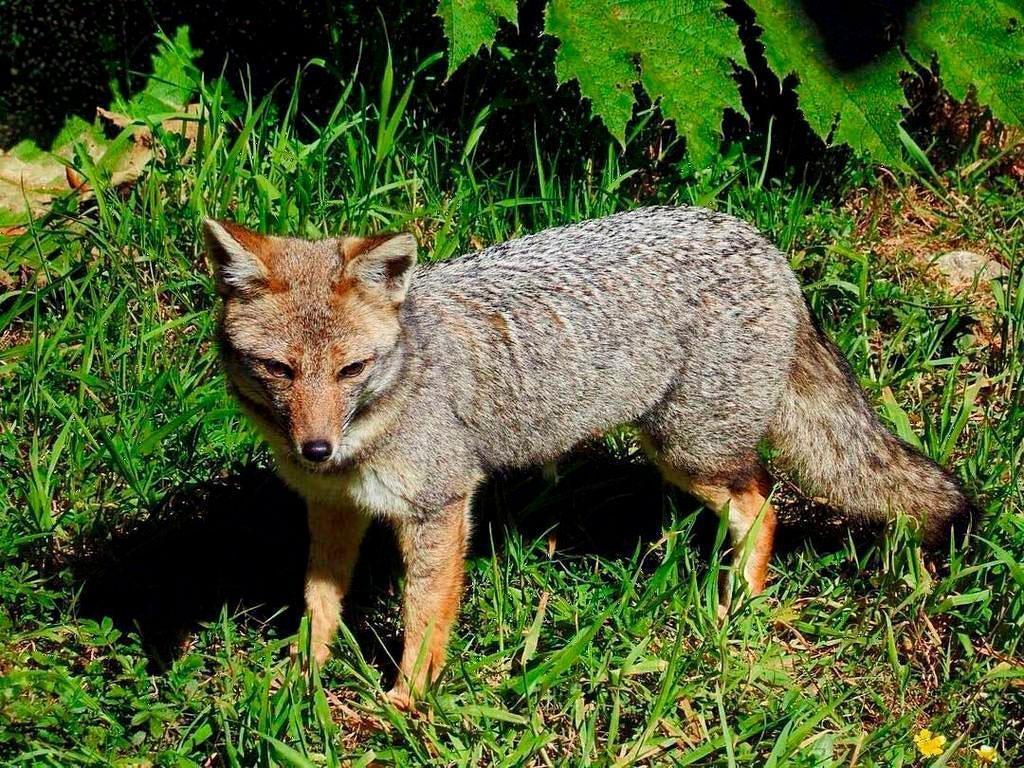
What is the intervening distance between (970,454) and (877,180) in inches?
71.5

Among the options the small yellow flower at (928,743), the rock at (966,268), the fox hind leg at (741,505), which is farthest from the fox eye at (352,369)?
the rock at (966,268)

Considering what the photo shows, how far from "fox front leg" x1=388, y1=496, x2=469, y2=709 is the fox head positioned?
0.44 meters

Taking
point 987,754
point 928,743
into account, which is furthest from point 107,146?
point 987,754

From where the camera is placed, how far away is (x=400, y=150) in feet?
18.9

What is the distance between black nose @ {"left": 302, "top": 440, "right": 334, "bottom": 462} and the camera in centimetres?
349

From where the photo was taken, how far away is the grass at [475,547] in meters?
3.99

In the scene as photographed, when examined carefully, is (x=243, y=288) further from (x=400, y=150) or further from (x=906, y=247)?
(x=906, y=247)

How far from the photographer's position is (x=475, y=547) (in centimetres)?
485

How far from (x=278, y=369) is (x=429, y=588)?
1.00m

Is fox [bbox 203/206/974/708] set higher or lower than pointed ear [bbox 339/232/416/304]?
lower

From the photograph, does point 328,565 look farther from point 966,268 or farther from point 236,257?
point 966,268

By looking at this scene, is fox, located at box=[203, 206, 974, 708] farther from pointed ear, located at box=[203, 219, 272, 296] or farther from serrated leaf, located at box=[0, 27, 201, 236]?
serrated leaf, located at box=[0, 27, 201, 236]

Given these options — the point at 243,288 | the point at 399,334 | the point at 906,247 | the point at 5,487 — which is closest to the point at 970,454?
the point at 906,247

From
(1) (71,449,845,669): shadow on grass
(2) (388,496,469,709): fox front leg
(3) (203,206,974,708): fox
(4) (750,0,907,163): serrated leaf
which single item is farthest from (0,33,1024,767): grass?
(4) (750,0,907,163): serrated leaf
